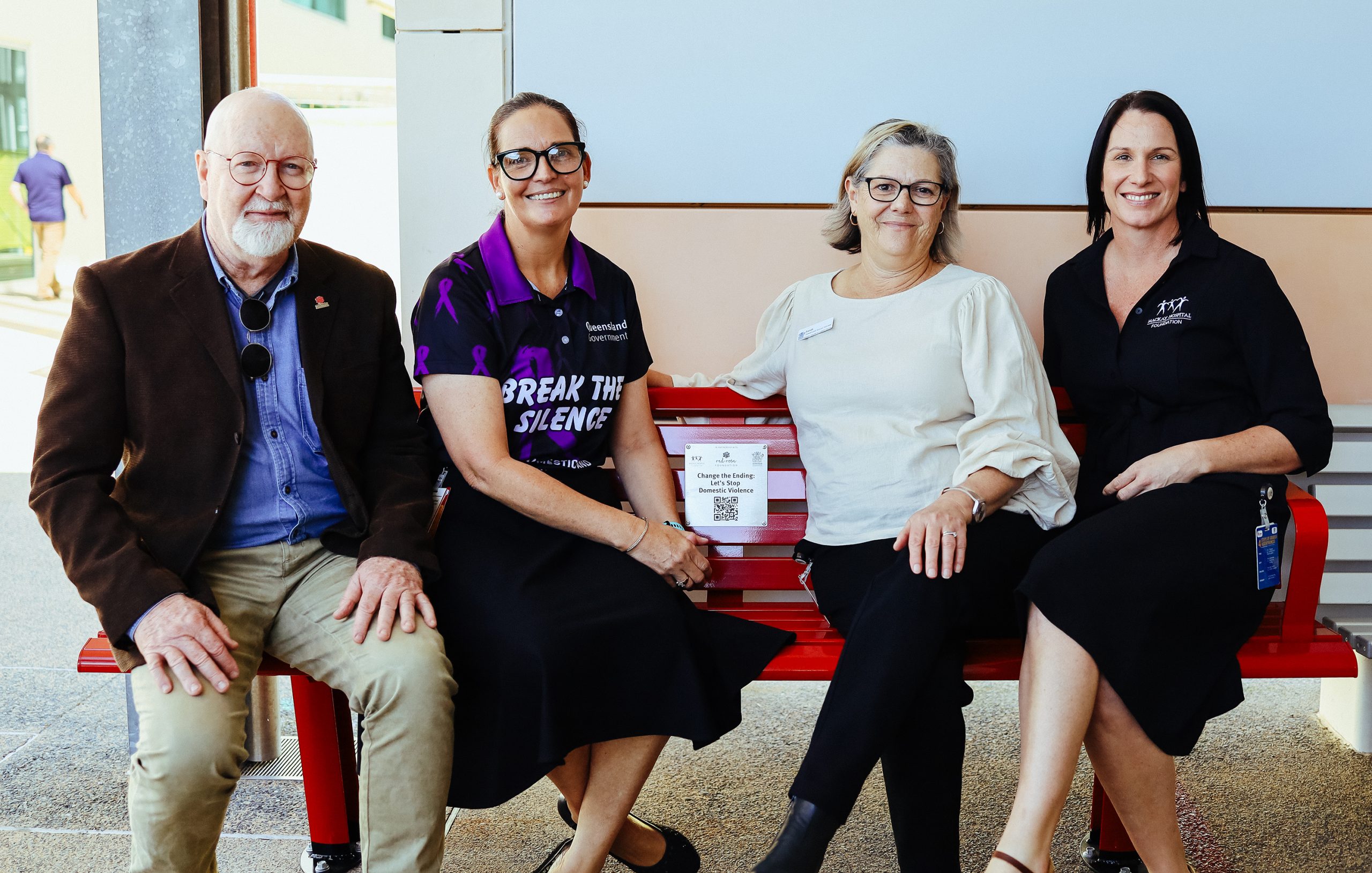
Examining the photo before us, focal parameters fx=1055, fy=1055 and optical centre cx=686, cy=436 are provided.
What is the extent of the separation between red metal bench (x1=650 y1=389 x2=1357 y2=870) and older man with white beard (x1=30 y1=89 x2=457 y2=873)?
2.56ft

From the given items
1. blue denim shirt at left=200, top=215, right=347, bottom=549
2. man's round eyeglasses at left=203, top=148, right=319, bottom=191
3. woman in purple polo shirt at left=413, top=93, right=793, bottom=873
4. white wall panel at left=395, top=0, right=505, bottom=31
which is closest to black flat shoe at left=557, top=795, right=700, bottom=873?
woman in purple polo shirt at left=413, top=93, right=793, bottom=873

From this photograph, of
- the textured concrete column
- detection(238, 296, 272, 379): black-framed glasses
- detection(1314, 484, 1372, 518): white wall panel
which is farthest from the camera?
the textured concrete column

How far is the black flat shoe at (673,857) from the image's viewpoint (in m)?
2.53

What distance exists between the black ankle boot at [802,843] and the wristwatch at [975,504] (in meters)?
0.75

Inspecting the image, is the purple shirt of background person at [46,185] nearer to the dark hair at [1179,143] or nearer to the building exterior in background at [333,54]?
the building exterior in background at [333,54]

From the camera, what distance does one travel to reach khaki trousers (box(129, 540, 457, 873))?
73.9 inches

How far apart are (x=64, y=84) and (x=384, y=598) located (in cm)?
784

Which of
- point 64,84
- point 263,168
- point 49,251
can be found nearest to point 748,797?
point 263,168

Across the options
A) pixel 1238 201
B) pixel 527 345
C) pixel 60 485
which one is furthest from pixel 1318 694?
pixel 60 485

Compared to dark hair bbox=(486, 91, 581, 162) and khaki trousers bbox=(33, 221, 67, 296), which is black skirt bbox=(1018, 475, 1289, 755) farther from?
khaki trousers bbox=(33, 221, 67, 296)

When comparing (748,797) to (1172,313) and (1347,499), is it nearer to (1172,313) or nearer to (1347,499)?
(1172,313)

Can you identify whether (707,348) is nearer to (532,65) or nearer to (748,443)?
(748,443)

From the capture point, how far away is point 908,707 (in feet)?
6.82

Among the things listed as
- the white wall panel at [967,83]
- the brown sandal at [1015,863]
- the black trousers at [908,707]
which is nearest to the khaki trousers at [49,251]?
the white wall panel at [967,83]
